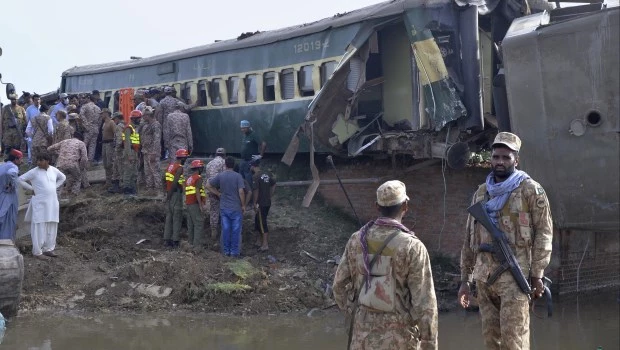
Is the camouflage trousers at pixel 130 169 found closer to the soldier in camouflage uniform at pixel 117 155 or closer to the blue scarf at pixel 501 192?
the soldier in camouflage uniform at pixel 117 155

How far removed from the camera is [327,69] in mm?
15750

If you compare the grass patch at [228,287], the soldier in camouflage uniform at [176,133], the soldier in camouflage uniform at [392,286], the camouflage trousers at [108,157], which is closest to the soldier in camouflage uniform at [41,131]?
the camouflage trousers at [108,157]

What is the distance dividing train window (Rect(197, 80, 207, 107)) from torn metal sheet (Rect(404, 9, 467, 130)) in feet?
24.4

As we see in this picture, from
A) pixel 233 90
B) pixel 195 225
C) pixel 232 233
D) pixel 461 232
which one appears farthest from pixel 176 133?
pixel 461 232

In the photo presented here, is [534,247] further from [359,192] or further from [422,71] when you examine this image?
[359,192]

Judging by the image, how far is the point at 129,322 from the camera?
38.0 ft

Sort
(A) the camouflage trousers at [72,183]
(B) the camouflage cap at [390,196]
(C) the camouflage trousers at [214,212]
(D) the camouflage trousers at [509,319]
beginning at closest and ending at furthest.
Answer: (B) the camouflage cap at [390,196] < (D) the camouflage trousers at [509,319] < (C) the camouflage trousers at [214,212] < (A) the camouflage trousers at [72,183]

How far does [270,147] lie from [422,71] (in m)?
5.13

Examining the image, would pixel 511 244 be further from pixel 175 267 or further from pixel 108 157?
pixel 108 157

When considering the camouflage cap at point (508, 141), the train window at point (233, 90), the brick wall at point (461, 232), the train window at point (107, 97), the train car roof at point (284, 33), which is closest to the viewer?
the camouflage cap at point (508, 141)

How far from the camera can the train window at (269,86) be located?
17.5 meters

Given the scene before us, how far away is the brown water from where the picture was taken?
10.4m

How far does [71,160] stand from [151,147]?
4.90 feet

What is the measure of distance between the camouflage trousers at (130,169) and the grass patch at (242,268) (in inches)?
173
